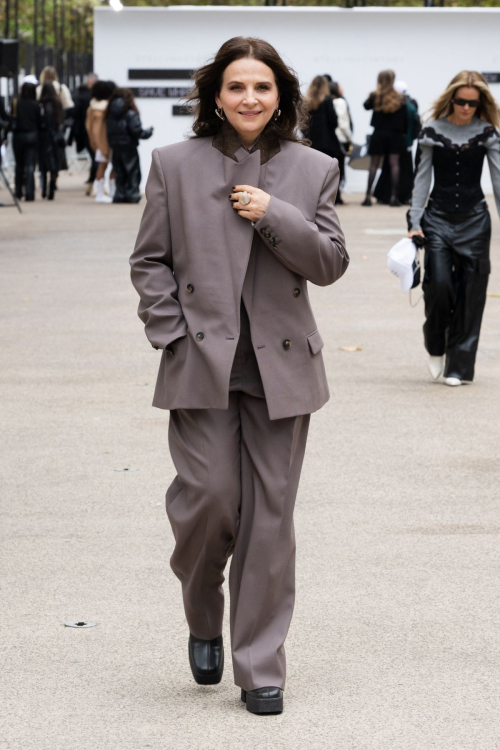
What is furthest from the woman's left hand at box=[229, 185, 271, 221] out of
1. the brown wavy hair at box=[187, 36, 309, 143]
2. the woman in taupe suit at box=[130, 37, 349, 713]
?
the brown wavy hair at box=[187, 36, 309, 143]

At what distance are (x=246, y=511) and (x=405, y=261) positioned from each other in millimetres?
4873

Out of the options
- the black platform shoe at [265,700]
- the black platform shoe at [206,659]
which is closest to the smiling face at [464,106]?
the black platform shoe at [206,659]

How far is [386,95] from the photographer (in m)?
22.7

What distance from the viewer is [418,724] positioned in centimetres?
371

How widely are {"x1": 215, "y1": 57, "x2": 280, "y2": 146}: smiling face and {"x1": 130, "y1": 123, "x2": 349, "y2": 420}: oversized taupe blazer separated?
0.08 metres

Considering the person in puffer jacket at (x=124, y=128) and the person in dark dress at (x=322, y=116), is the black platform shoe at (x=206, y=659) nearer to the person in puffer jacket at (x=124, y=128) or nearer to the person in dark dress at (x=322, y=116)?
the person in dark dress at (x=322, y=116)

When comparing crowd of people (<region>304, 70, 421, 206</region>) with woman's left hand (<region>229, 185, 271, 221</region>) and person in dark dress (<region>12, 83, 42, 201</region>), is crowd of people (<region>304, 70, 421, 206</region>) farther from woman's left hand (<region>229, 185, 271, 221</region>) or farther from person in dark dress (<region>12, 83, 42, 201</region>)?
woman's left hand (<region>229, 185, 271, 221</region>)

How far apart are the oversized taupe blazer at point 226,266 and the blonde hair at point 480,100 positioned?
465 cm

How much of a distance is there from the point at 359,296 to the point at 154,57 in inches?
609

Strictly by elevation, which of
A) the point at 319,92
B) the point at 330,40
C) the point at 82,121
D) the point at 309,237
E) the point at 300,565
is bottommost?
the point at 82,121

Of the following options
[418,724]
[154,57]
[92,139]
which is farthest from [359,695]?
[154,57]

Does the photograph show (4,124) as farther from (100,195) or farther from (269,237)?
(269,237)

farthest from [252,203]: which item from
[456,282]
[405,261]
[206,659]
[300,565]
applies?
[456,282]

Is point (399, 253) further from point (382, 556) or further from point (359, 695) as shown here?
point (359, 695)
